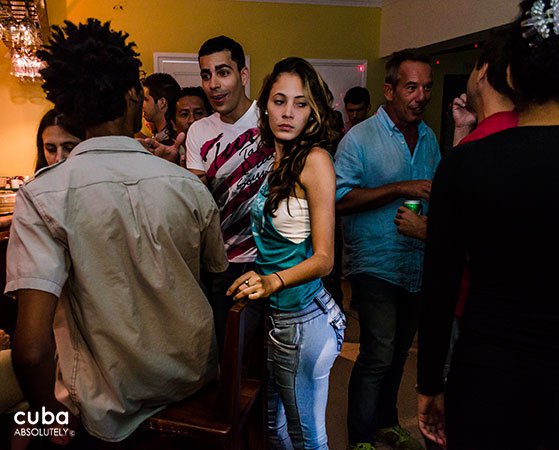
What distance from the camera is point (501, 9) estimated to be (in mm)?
3582

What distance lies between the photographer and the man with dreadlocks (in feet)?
3.20

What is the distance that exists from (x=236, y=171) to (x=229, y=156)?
8 cm

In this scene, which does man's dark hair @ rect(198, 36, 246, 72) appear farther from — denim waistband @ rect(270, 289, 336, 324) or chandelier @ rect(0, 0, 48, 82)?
chandelier @ rect(0, 0, 48, 82)

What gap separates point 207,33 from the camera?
5.20 meters

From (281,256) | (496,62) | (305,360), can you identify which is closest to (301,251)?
(281,256)

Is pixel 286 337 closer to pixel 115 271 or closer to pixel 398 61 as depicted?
pixel 115 271

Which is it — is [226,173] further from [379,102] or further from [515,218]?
[379,102]

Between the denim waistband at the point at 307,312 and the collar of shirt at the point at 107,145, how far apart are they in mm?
617

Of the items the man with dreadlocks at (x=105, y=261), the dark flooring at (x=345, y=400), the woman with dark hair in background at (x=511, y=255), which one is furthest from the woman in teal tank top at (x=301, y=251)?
the dark flooring at (x=345, y=400)

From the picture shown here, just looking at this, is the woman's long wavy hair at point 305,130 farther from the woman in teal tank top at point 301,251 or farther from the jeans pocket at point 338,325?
the jeans pocket at point 338,325

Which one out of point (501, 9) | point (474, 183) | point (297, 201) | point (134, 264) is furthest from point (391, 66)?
point (501, 9)

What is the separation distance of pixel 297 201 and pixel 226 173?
78 cm

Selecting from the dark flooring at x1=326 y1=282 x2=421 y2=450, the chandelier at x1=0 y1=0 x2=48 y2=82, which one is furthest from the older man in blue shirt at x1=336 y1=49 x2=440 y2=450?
the chandelier at x1=0 y1=0 x2=48 y2=82

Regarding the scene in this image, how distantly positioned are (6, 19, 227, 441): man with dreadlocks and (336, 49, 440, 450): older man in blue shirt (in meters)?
0.88
